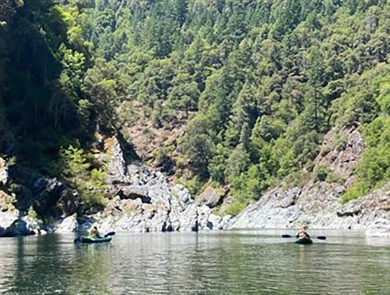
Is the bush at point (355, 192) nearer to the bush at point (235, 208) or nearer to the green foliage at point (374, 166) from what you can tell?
the green foliage at point (374, 166)

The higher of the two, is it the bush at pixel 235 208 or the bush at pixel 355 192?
the bush at pixel 355 192

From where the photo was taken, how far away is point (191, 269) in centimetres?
4838

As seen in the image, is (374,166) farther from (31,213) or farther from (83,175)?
(31,213)

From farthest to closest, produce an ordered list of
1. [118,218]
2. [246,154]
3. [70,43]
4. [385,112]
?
[246,154], [385,112], [70,43], [118,218]

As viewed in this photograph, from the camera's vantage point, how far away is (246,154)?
192m

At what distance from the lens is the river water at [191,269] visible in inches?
1532

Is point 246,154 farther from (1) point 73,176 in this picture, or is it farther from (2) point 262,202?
(1) point 73,176

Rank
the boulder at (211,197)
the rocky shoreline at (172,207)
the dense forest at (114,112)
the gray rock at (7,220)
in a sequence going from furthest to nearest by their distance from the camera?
the boulder at (211,197) → the dense forest at (114,112) → the rocky shoreline at (172,207) → the gray rock at (7,220)

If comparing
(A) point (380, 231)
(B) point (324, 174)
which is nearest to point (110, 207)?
(A) point (380, 231)

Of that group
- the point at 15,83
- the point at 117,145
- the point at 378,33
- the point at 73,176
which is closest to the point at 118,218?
the point at 73,176

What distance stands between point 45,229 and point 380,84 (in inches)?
3883

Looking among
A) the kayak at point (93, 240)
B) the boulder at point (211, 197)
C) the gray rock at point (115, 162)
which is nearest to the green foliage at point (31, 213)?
the gray rock at point (115, 162)

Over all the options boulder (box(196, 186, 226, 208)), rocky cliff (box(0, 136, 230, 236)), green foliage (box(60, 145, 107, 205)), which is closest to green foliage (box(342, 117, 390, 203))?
rocky cliff (box(0, 136, 230, 236))

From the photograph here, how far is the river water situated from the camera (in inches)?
1532
